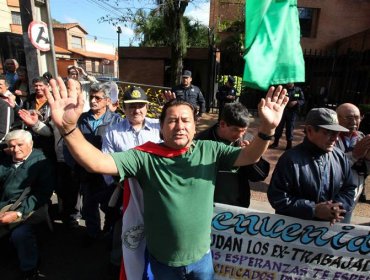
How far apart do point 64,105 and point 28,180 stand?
187 cm

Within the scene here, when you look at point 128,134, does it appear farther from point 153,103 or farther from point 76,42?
point 76,42

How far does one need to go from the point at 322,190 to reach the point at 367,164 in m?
0.94

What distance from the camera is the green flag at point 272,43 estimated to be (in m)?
2.15

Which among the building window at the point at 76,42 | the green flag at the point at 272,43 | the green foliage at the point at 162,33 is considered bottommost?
the green flag at the point at 272,43

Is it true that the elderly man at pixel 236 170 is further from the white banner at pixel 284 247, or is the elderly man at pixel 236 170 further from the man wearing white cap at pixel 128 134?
the man wearing white cap at pixel 128 134

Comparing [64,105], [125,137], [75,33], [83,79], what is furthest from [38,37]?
[75,33]

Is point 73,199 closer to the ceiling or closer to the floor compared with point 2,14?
closer to the floor

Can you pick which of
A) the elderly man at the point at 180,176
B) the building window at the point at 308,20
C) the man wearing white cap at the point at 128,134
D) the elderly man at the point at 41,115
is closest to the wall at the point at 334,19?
the building window at the point at 308,20

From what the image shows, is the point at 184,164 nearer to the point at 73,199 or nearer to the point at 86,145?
the point at 86,145

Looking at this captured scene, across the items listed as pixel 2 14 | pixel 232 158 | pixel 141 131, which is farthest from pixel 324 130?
pixel 2 14

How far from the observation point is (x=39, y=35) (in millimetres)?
6207

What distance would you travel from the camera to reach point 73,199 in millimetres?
3912

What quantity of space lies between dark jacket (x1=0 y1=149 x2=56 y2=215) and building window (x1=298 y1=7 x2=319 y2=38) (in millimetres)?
16284

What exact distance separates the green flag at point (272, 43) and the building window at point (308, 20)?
1563 centimetres
